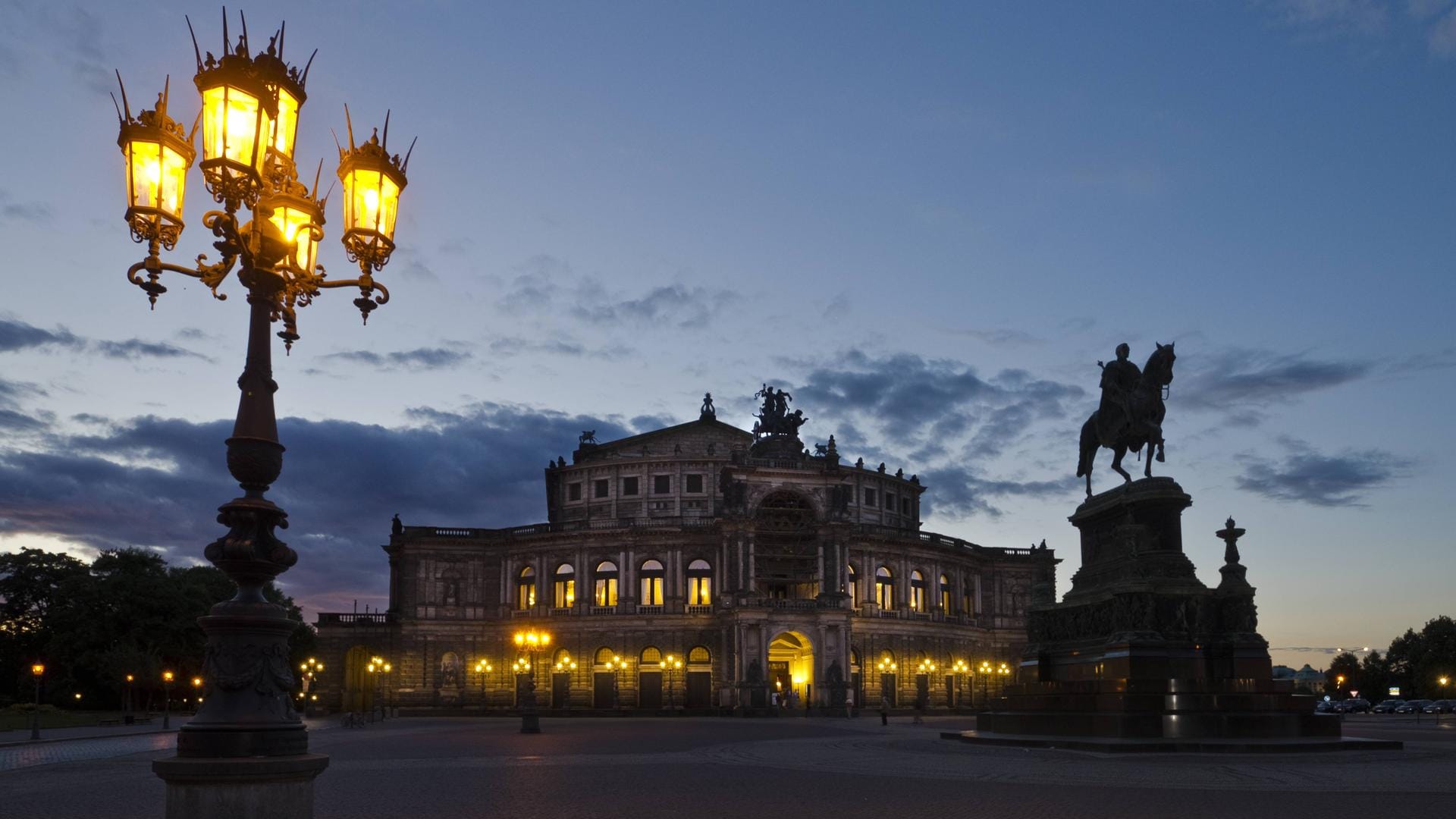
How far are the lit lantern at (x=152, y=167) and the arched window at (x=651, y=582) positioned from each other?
3082 inches

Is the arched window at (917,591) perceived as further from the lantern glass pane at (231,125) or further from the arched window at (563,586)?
the lantern glass pane at (231,125)

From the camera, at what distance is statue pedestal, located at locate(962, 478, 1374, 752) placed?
2805 cm

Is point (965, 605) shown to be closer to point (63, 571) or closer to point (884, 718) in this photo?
point (884, 718)

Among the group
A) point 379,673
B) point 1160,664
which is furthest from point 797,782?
point 379,673

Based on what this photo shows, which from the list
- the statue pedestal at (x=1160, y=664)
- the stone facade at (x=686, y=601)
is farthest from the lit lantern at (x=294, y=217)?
the stone facade at (x=686, y=601)

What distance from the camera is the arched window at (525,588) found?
92.1 m

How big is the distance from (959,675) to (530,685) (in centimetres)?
5008

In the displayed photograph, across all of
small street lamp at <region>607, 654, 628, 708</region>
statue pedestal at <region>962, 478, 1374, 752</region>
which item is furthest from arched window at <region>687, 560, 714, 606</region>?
statue pedestal at <region>962, 478, 1374, 752</region>

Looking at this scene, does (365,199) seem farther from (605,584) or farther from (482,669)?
(482,669)

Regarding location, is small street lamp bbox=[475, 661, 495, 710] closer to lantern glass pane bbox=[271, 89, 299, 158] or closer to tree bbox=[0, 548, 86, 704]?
tree bbox=[0, 548, 86, 704]

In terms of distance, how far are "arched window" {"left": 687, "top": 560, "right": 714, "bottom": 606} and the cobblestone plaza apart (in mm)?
49615

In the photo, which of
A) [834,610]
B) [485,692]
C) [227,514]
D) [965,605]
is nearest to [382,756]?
[227,514]

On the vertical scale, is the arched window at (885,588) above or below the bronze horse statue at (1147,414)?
below

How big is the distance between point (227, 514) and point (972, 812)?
38.0ft
